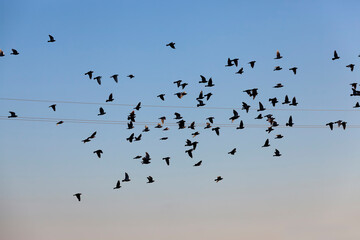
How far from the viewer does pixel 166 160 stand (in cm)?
7375

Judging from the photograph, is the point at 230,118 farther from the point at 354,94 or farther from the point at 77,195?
the point at 77,195

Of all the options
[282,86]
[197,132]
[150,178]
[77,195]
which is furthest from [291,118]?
[77,195]

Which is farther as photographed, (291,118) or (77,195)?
(291,118)

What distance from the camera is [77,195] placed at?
70.2m

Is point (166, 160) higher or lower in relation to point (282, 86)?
lower

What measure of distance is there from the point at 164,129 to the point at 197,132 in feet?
11.8

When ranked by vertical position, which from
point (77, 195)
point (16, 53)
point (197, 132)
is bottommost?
point (77, 195)

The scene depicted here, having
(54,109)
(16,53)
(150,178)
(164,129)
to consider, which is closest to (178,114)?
(164,129)

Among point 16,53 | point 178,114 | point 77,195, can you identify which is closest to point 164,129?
point 178,114

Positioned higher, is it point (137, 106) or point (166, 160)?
point (137, 106)

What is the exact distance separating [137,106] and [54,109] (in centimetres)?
931

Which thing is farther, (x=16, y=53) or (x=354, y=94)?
(x=354, y=94)

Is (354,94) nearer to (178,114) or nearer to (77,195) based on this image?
→ (178,114)

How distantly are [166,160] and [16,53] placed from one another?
1874 centimetres
